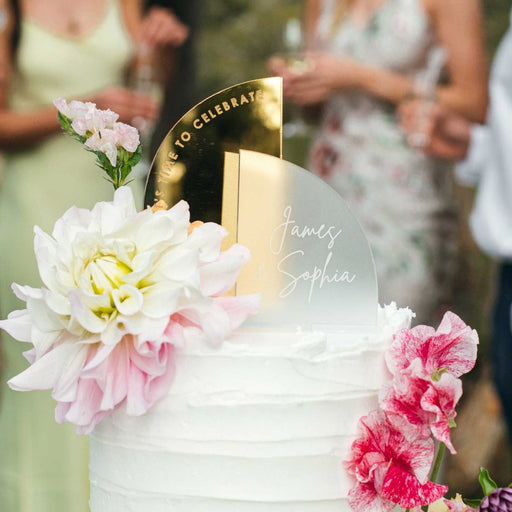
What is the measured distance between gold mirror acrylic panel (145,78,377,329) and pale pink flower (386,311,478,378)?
10cm

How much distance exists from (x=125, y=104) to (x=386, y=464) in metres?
1.38

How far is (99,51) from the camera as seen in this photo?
2.25 metres

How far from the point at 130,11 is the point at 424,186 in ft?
3.07

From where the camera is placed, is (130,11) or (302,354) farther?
(130,11)

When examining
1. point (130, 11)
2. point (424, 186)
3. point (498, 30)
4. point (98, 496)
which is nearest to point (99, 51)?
point (130, 11)

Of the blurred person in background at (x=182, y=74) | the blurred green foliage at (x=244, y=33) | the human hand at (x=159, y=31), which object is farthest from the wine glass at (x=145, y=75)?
the blurred green foliage at (x=244, y=33)

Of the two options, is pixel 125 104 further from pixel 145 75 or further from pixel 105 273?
pixel 105 273

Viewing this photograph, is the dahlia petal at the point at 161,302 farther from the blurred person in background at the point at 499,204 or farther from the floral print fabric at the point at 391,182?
the floral print fabric at the point at 391,182

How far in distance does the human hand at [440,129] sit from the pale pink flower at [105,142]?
1485 millimetres

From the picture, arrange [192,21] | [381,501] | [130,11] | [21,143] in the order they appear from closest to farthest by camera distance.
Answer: [381,501] → [21,143] → [130,11] → [192,21]

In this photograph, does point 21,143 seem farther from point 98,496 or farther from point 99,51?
point 98,496

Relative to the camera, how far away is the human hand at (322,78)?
2.35 metres

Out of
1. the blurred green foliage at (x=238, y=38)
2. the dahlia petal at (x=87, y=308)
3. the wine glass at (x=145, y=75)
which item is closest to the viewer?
the dahlia petal at (x=87, y=308)

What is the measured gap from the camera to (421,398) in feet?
2.74
